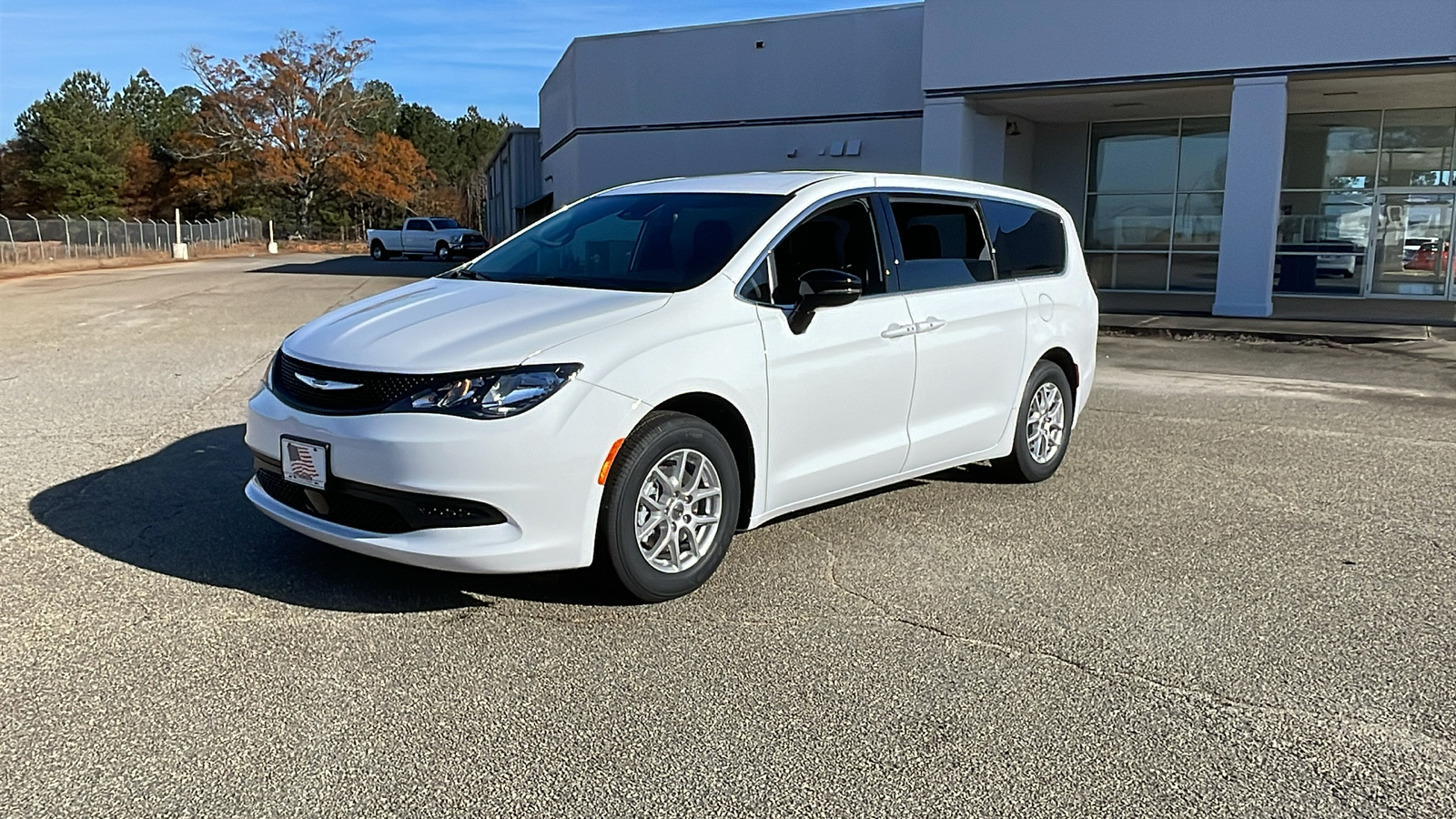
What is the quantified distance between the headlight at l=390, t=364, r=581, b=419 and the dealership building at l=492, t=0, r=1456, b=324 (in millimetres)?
17642

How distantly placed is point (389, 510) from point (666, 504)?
107 centimetres

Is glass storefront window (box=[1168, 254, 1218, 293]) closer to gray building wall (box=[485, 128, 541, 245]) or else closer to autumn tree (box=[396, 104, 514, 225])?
gray building wall (box=[485, 128, 541, 245])

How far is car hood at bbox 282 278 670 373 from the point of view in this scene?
4359 millimetres

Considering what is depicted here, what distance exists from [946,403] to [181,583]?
3.73m

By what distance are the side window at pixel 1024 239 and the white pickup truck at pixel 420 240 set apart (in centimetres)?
4257

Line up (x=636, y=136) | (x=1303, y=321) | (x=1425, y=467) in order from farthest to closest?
(x=636, y=136) → (x=1303, y=321) → (x=1425, y=467)

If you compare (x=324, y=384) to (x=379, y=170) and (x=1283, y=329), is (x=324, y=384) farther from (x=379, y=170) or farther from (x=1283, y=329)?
(x=379, y=170)

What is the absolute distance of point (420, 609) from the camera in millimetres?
4605

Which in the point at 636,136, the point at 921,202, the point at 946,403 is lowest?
the point at 946,403

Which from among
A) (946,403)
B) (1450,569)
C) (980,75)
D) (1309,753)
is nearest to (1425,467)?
(1450,569)

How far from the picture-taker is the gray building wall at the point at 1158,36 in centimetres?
1752

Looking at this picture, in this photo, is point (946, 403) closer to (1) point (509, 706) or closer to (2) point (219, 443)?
(1) point (509, 706)

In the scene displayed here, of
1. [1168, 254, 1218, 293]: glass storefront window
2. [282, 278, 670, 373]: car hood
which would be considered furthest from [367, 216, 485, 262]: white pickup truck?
[282, 278, 670, 373]: car hood

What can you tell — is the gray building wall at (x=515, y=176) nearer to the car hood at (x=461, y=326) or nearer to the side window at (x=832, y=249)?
the side window at (x=832, y=249)
